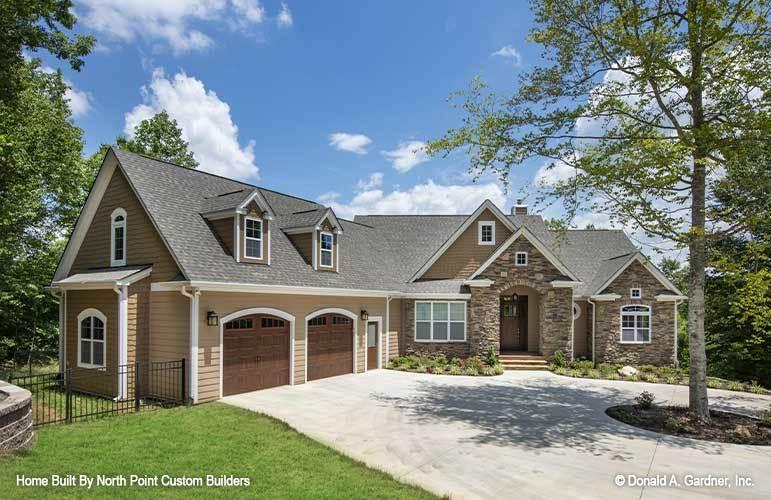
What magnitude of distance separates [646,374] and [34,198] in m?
28.0

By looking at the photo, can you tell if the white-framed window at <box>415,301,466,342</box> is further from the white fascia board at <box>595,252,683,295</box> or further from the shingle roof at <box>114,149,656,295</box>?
the white fascia board at <box>595,252,683,295</box>

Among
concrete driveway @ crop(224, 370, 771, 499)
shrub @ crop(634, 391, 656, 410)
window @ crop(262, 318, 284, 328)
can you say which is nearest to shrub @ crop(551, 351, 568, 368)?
concrete driveway @ crop(224, 370, 771, 499)

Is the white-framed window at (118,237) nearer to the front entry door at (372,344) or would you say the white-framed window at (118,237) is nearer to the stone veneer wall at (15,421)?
the stone veneer wall at (15,421)

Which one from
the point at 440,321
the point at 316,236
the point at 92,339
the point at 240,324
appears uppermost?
the point at 316,236

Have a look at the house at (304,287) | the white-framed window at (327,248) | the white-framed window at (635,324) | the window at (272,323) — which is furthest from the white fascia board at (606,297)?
the window at (272,323)

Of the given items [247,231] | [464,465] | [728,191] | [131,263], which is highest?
[728,191]

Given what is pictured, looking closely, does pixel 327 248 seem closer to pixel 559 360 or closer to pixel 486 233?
pixel 486 233

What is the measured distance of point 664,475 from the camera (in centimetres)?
766

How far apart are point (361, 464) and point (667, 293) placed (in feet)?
62.5

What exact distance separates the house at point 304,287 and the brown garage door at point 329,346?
6cm

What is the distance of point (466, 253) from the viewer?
2308cm

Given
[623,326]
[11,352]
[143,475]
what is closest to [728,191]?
[623,326]

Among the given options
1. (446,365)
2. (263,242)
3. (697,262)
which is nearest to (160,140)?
(263,242)

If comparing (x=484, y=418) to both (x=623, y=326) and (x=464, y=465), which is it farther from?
(x=623, y=326)
